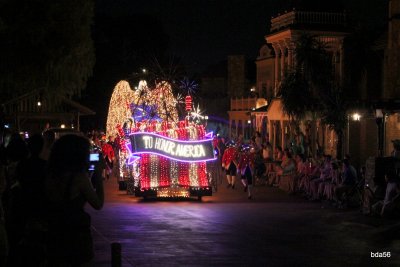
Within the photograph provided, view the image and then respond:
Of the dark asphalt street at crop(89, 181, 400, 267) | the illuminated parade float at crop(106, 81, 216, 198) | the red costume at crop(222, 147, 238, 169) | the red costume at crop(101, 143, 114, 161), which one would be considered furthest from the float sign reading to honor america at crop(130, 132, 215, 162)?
the red costume at crop(101, 143, 114, 161)

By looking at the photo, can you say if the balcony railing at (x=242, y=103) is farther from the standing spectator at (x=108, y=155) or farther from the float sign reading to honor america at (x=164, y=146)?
the float sign reading to honor america at (x=164, y=146)

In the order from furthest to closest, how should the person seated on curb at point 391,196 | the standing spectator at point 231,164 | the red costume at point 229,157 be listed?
the red costume at point 229,157 < the standing spectator at point 231,164 < the person seated on curb at point 391,196

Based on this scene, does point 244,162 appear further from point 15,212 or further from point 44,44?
point 15,212

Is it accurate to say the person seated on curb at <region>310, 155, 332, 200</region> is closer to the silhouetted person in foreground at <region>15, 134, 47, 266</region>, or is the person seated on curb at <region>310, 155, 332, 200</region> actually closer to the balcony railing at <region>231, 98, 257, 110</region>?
the silhouetted person in foreground at <region>15, 134, 47, 266</region>

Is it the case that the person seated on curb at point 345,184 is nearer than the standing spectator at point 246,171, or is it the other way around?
the person seated on curb at point 345,184

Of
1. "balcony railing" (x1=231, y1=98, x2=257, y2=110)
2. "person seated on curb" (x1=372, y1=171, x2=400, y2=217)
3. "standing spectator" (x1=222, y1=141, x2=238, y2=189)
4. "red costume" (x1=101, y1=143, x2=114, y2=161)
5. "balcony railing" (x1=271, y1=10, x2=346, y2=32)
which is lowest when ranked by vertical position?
"person seated on curb" (x1=372, y1=171, x2=400, y2=217)

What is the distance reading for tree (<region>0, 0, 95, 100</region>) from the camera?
20125mm

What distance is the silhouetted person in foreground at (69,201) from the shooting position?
721cm

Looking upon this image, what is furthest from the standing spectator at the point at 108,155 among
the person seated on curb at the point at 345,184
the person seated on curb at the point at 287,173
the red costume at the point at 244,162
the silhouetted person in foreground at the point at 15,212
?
the silhouetted person in foreground at the point at 15,212

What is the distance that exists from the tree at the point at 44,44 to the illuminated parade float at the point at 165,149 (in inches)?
87.5

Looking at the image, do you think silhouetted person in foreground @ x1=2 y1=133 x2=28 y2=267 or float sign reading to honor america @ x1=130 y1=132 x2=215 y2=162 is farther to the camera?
float sign reading to honor america @ x1=130 y1=132 x2=215 y2=162

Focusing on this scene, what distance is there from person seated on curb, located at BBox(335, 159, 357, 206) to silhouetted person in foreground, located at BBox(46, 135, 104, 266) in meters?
14.6

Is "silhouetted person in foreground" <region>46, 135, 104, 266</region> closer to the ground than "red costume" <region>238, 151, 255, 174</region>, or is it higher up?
closer to the ground

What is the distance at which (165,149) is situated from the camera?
23.2m
